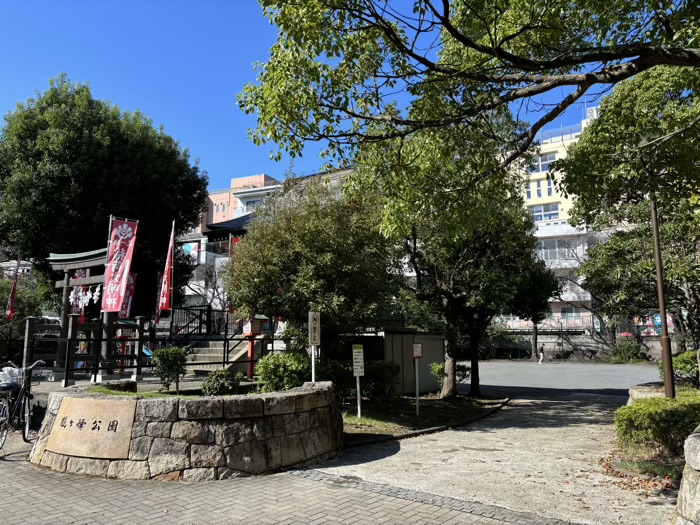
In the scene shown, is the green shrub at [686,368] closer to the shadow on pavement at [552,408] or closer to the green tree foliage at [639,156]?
the shadow on pavement at [552,408]

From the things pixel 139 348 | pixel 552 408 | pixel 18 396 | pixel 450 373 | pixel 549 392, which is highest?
pixel 139 348

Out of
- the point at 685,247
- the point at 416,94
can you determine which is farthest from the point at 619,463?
the point at 685,247

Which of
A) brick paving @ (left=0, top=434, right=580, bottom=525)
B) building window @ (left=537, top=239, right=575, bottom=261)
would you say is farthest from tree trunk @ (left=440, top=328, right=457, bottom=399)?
building window @ (left=537, top=239, right=575, bottom=261)

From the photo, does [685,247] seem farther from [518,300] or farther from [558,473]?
[558,473]

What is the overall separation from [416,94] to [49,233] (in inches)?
647

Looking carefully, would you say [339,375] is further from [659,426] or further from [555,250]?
[555,250]

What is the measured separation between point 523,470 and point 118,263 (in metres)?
10.1

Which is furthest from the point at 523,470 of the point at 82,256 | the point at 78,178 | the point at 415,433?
the point at 78,178

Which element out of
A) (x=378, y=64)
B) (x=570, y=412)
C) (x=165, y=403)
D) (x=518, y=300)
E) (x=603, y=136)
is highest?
(x=378, y=64)

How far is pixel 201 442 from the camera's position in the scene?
6.53 m

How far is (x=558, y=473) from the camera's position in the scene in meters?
7.41

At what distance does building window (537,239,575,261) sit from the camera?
40.4 meters

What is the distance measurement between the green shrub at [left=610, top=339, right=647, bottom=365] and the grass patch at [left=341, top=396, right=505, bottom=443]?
26859 mm

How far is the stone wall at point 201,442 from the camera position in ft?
21.2
